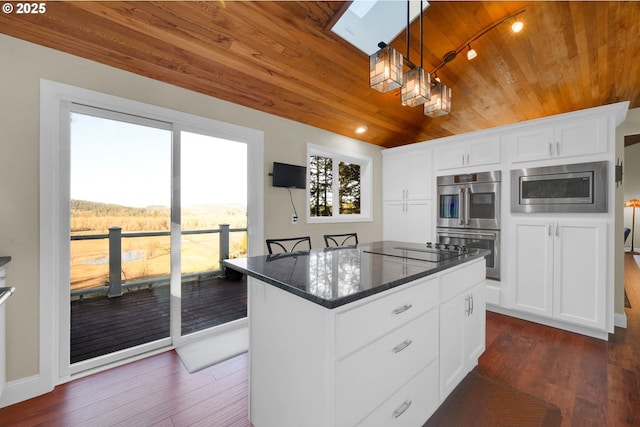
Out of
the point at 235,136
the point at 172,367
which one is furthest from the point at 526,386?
the point at 235,136

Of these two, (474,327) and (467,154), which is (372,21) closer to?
(467,154)

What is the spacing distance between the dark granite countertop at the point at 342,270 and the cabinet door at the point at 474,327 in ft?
0.95

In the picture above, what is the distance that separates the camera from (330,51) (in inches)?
96.5

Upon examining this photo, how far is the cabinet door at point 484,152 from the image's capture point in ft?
10.3

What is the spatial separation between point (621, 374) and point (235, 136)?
3877 millimetres

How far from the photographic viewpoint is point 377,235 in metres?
4.37

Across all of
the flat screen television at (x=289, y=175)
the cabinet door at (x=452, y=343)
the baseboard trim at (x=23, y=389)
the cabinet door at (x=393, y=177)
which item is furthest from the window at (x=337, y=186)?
the baseboard trim at (x=23, y=389)

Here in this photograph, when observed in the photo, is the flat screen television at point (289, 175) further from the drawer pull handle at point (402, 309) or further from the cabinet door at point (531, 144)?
the cabinet door at point (531, 144)

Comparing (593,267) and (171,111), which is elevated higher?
(171,111)

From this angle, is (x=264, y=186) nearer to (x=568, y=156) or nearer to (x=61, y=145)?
(x=61, y=145)

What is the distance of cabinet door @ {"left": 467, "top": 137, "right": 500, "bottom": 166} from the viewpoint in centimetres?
314

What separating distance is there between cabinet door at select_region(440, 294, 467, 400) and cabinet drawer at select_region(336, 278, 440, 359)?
241 mm

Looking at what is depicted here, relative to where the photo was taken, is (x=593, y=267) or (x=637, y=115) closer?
(x=593, y=267)

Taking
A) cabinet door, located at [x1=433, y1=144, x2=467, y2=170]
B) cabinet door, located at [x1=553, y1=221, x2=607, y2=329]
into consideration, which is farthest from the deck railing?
cabinet door, located at [x1=553, y1=221, x2=607, y2=329]
